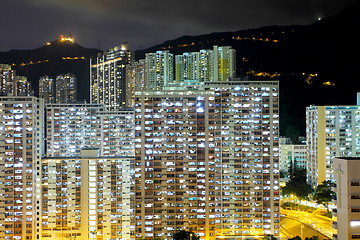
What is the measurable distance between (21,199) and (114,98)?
1433 inches

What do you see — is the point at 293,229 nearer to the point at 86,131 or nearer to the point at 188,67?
the point at 86,131

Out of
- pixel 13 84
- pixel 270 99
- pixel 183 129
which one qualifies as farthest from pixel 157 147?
pixel 13 84

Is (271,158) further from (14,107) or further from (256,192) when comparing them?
(14,107)

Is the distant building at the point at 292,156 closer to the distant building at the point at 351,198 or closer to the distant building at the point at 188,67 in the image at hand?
the distant building at the point at 188,67

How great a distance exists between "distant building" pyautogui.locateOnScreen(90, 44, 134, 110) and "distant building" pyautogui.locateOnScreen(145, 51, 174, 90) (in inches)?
272

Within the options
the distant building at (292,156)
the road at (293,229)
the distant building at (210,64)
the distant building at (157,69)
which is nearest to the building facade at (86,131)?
the distant building at (210,64)

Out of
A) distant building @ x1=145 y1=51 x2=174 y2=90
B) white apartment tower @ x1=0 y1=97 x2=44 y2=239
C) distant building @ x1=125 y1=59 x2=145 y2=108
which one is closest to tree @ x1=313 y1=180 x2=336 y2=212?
white apartment tower @ x1=0 y1=97 x2=44 y2=239

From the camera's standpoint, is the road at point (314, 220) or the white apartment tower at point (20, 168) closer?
the white apartment tower at point (20, 168)

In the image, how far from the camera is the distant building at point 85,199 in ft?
76.4

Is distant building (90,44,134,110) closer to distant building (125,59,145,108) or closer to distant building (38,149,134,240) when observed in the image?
distant building (125,59,145,108)

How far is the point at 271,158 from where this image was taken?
25000 mm

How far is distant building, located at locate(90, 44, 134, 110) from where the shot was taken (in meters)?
58.3

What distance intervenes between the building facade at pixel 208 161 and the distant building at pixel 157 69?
27740 millimetres

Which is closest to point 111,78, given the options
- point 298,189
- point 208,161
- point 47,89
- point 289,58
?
point 47,89
